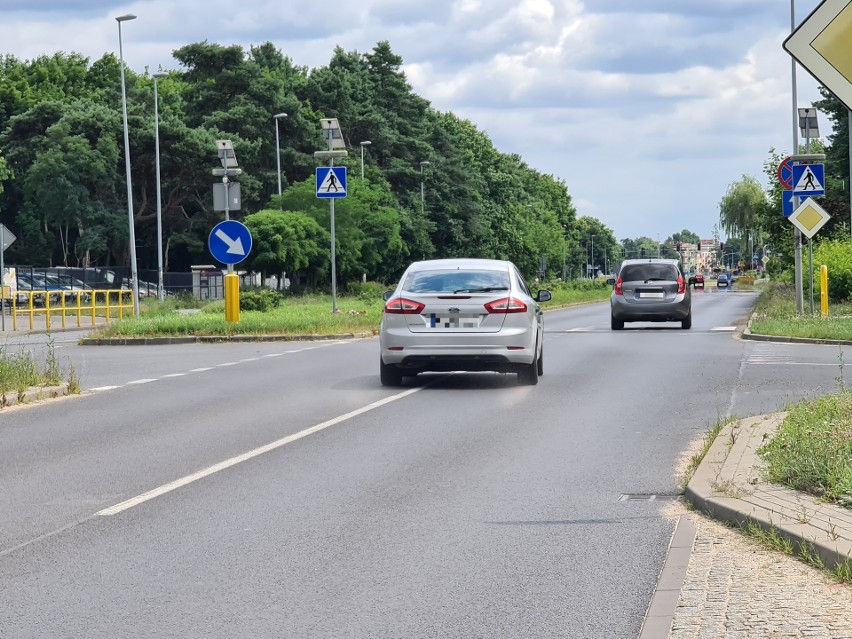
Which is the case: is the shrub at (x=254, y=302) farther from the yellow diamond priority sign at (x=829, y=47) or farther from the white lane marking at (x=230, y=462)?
the yellow diamond priority sign at (x=829, y=47)

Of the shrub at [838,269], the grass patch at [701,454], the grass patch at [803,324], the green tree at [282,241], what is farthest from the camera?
the green tree at [282,241]

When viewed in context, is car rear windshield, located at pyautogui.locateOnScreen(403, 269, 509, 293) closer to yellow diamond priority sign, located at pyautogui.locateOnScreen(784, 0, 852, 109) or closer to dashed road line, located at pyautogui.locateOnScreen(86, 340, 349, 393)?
dashed road line, located at pyautogui.locateOnScreen(86, 340, 349, 393)

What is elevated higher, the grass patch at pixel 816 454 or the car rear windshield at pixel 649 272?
the car rear windshield at pixel 649 272

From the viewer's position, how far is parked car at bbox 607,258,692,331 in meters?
33.7

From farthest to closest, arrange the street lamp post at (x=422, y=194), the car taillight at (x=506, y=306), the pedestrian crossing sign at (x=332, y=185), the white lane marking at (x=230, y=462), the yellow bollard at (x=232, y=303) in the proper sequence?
the street lamp post at (x=422, y=194)
the pedestrian crossing sign at (x=332, y=185)
the yellow bollard at (x=232, y=303)
the car taillight at (x=506, y=306)
the white lane marking at (x=230, y=462)

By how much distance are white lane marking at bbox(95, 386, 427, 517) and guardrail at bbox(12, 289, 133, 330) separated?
3070 centimetres

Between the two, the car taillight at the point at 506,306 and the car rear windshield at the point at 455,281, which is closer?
the car taillight at the point at 506,306

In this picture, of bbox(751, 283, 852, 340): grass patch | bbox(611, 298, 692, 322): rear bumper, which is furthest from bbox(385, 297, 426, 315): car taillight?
bbox(611, 298, 692, 322): rear bumper

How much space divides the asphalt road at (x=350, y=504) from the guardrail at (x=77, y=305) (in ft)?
90.2

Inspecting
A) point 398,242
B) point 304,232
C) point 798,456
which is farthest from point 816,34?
point 398,242

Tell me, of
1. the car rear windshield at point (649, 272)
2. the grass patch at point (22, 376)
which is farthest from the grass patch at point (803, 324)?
the grass patch at point (22, 376)

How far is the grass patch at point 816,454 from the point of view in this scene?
8094 millimetres

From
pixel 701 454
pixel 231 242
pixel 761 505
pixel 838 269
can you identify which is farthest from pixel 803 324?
pixel 761 505

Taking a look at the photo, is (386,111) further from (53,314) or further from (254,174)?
(53,314)
